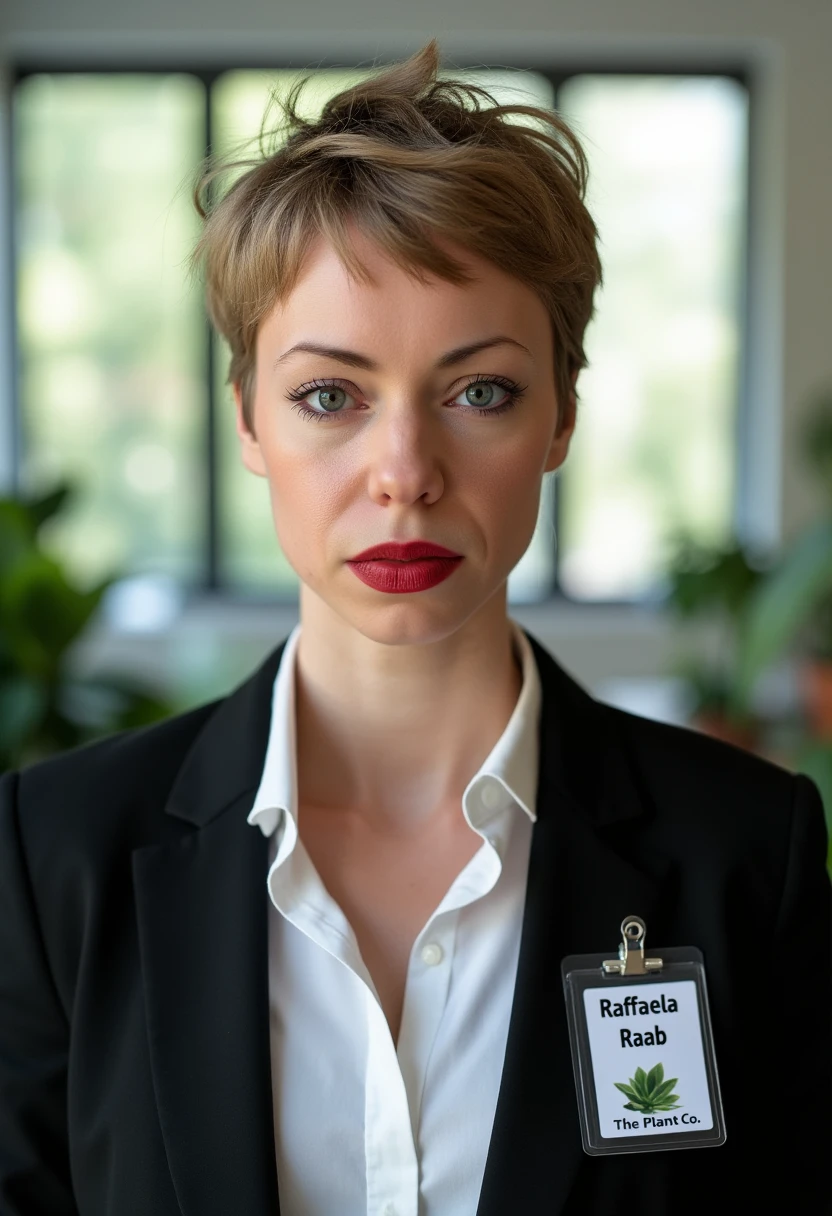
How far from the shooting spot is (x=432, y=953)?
3.62 feet

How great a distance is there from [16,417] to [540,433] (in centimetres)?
546

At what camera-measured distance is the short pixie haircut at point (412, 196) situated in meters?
1.02

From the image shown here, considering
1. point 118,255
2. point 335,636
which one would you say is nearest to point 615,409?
point 118,255

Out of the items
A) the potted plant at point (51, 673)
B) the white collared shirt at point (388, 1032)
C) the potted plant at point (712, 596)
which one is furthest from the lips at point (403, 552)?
the potted plant at point (712, 596)

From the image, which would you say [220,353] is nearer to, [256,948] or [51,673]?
[51,673]

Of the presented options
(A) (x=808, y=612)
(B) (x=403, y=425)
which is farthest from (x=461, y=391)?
(A) (x=808, y=612)

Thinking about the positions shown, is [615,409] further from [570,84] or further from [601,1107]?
[601,1107]

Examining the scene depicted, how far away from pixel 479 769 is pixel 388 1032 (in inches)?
9.9

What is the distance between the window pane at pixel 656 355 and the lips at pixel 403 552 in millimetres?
5095

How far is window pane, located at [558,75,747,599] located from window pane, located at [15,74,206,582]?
1.78 meters

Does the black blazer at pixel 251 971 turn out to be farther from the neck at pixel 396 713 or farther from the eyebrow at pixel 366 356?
the eyebrow at pixel 366 356

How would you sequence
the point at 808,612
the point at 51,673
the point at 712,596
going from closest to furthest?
the point at 51,673 < the point at 808,612 < the point at 712,596

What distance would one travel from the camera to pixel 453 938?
1115 mm

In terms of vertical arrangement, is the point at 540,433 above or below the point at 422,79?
below
